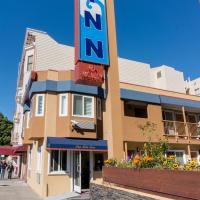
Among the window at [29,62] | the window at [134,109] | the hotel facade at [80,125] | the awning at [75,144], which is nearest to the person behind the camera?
the awning at [75,144]

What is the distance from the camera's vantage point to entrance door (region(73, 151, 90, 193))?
17.9 metres

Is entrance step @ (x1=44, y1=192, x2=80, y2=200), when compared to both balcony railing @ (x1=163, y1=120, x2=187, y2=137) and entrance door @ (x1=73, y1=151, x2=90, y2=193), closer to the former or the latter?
entrance door @ (x1=73, y1=151, x2=90, y2=193)

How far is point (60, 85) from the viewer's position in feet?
61.8

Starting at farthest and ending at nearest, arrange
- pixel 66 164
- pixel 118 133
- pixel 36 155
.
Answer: pixel 36 155 → pixel 66 164 → pixel 118 133

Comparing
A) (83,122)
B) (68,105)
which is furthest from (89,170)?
(68,105)

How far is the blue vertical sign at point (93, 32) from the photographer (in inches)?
582

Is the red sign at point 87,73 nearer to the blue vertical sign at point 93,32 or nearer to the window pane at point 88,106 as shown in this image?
the blue vertical sign at point 93,32

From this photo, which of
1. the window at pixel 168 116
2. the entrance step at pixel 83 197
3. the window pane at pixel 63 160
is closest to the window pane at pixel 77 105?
the window pane at pixel 63 160

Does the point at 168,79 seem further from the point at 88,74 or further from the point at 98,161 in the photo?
the point at 88,74

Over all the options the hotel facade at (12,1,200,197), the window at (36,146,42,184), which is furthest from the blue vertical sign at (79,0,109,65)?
the window at (36,146,42,184)

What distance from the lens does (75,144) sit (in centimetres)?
1725

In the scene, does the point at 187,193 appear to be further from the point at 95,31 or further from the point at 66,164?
the point at 66,164

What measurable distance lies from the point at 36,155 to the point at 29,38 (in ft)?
51.1

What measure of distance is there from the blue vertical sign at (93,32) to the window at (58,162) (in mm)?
7454
